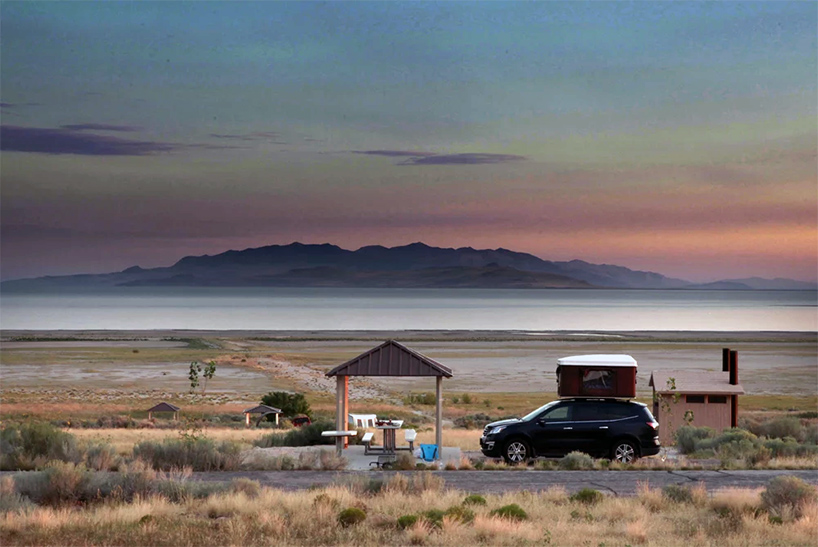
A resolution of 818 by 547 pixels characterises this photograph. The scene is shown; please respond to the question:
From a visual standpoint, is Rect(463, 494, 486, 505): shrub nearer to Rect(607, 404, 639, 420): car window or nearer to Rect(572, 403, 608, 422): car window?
Rect(572, 403, 608, 422): car window

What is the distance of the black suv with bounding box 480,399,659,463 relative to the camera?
21.9 meters

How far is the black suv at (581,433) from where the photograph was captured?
21859 millimetres

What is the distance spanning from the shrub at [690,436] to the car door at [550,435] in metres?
5.54

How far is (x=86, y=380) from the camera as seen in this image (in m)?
68.1

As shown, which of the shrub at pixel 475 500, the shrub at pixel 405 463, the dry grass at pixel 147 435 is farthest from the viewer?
the dry grass at pixel 147 435

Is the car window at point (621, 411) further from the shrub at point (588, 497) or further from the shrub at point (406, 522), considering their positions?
the shrub at point (406, 522)

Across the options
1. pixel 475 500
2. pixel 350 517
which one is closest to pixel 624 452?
pixel 475 500

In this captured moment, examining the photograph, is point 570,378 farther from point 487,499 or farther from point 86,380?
point 86,380

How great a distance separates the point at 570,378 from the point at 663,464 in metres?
3.17

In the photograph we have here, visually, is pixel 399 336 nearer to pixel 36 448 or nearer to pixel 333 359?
pixel 333 359

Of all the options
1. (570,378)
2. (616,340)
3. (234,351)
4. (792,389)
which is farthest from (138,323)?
(570,378)

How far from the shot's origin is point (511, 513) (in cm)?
1383

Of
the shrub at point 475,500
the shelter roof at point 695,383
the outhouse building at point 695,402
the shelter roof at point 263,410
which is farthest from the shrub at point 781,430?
the shelter roof at point 263,410

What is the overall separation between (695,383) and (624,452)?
9.95 m
